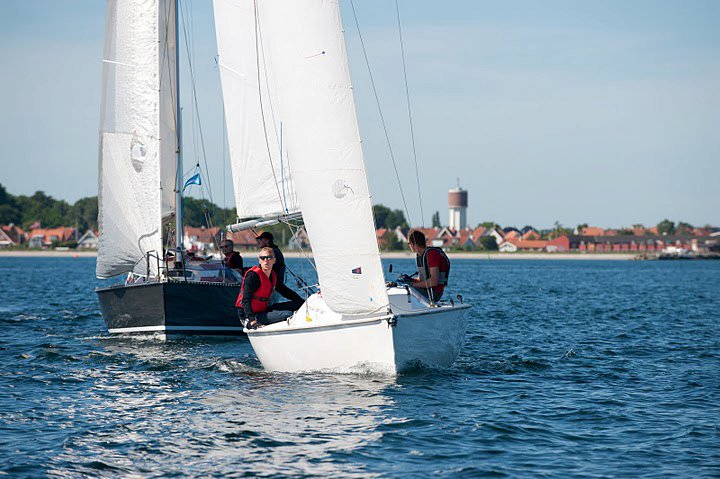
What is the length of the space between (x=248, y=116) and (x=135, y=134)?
2924 millimetres

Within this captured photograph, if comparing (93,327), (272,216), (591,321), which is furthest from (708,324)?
(93,327)

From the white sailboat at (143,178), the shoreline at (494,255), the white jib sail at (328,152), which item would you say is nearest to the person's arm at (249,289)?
the white jib sail at (328,152)

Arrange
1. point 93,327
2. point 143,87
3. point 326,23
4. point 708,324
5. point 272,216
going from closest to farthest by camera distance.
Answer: point 326,23
point 272,216
point 143,87
point 93,327
point 708,324

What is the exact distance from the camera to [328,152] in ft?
44.2

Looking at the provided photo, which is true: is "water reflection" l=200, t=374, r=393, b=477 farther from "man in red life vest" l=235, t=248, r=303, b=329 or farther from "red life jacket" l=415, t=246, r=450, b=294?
"red life jacket" l=415, t=246, r=450, b=294

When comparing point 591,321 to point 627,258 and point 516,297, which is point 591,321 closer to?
point 516,297

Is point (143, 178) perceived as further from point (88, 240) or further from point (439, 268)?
point (88, 240)

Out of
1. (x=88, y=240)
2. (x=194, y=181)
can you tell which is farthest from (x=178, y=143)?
(x=88, y=240)

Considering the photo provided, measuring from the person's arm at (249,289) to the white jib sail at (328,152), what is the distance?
1652mm

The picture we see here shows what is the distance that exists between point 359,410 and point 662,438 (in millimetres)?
3692

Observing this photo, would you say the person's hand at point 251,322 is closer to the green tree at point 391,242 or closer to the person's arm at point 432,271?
the person's arm at point 432,271

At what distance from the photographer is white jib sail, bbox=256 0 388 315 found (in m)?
13.3

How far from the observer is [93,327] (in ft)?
81.1

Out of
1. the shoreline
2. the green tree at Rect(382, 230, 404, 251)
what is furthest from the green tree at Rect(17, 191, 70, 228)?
the green tree at Rect(382, 230, 404, 251)
